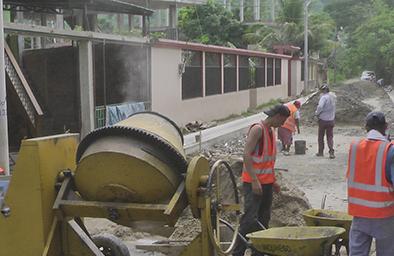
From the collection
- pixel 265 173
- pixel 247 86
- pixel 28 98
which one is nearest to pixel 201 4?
pixel 247 86

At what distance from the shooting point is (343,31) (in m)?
79.7

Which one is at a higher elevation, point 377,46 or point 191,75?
point 377,46

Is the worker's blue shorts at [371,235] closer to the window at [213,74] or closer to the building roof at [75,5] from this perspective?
the building roof at [75,5]

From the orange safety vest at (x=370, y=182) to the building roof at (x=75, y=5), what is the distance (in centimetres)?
1272

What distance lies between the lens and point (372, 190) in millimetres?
4605

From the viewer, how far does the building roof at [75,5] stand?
16.6 meters

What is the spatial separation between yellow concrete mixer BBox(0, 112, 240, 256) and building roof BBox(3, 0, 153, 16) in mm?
12353

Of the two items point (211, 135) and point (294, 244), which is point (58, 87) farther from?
point (294, 244)

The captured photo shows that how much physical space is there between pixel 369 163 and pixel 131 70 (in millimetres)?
13280

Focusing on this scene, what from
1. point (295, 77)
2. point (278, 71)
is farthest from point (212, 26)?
point (278, 71)

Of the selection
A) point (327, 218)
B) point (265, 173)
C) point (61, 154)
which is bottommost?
point (327, 218)

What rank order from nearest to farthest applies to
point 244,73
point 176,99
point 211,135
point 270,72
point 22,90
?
1. point 22,90
2. point 211,135
3. point 176,99
4. point 244,73
5. point 270,72

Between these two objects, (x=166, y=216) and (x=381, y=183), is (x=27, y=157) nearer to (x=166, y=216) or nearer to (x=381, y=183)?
(x=166, y=216)

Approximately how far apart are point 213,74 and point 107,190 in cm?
1971
